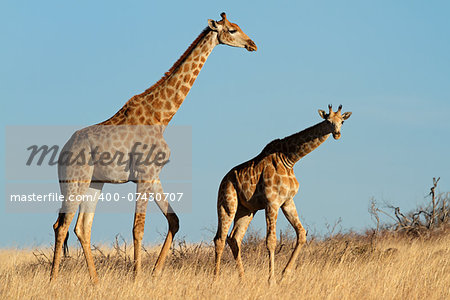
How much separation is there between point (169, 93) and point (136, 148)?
4.25 feet

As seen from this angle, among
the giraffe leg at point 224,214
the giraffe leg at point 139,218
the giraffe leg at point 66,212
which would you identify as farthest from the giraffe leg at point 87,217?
the giraffe leg at point 224,214

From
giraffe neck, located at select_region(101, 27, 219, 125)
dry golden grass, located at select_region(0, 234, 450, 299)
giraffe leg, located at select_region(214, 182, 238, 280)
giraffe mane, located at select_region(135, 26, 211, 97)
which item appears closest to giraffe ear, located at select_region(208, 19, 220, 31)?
giraffe neck, located at select_region(101, 27, 219, 125)

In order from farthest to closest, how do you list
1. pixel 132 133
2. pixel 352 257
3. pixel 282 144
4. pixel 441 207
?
pixel 441 207 → pixel 352 257 → pixel 282 144 → pixel 132 133

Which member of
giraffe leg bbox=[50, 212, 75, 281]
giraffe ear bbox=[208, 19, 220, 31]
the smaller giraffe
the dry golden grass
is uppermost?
giraffe ear bbox=[208, 19, 220, 31]

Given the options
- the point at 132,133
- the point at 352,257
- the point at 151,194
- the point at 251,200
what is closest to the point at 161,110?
the point at 132,133

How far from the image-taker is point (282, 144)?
37.0 feet

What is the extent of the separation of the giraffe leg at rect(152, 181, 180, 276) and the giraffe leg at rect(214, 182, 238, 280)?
0.84 metres

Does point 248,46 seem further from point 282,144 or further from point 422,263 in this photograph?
point 422,263

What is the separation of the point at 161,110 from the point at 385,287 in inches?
195

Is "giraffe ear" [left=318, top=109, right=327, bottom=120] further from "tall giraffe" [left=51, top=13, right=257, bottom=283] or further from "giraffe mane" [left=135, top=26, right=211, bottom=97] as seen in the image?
"giraffe mane" [left=135, top=26, right=211, bottom=97]

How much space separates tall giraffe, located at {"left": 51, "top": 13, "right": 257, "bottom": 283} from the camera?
33.8 feet

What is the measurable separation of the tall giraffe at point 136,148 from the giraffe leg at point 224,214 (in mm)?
859

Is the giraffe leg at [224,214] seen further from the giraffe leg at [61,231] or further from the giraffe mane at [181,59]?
the giraffe leg at [61,231]

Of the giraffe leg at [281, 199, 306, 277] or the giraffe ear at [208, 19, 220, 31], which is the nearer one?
the giraffe leg at [281, 199, 306, 277]
